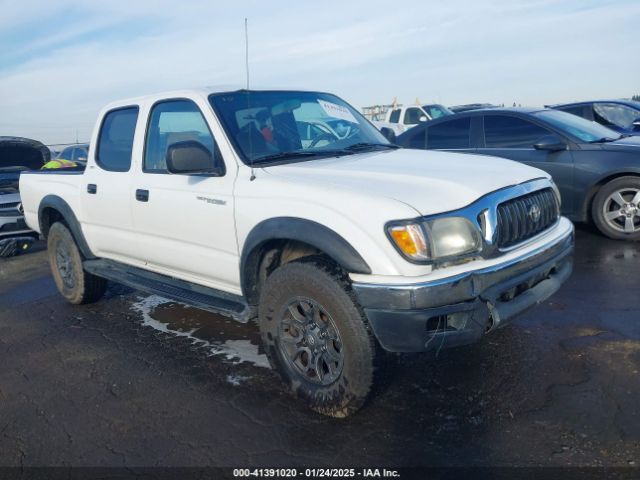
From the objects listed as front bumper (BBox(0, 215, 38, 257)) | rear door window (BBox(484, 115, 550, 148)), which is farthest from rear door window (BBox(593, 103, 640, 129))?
front bumper (BBox(0, 215, 38, 257))

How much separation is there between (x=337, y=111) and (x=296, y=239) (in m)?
1.78

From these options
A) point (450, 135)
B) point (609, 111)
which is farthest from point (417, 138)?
point (609, 111)

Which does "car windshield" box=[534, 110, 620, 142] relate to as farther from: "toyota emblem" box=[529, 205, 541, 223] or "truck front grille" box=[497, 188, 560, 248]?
"toyota emblem" box=[529, 205, 541, 223]

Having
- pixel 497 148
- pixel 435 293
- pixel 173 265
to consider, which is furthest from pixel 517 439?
pixel 497 148

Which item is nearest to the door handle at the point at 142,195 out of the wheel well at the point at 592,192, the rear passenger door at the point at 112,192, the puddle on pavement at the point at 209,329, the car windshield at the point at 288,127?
the rear passenger door at the point at 112,192

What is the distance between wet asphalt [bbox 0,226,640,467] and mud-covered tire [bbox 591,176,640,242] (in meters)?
1.70

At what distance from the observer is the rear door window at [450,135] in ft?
25.6

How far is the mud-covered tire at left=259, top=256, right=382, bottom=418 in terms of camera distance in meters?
2.99

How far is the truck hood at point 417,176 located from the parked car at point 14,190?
18.7ft

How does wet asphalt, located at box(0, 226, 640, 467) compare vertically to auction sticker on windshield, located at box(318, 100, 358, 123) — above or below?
below

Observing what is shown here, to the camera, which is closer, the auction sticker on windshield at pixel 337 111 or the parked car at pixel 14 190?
the auction sticker on windshield at pixel 337 111

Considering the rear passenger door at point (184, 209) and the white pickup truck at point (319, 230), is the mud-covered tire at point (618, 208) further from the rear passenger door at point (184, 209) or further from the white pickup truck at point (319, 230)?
the rear passenger door at point (184, 209)

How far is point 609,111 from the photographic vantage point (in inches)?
425

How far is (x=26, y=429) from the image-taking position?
11.1ft
